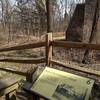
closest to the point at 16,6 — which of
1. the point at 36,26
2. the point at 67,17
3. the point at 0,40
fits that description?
the point at 36,26

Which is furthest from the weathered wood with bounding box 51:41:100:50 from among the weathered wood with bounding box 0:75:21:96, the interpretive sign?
the weathered wood with bounding box 0:75:21:96

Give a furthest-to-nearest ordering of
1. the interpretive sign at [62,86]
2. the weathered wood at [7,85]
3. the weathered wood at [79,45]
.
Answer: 1. the weathered wood at [79,45]
2. the weathered wood at [7,85]
3. the interpretive sign at [62,86]

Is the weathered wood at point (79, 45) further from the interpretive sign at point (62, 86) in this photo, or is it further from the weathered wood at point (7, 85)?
the weathered wood at point (7, 85)

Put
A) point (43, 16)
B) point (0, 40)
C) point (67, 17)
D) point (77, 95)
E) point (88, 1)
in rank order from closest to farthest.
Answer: point (77, 95) → point (88, 1) → point (0, 40) → point (43, 16) → point (67, 17)

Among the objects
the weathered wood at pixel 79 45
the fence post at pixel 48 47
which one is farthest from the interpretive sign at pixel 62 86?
the fence post at pixel 48 47

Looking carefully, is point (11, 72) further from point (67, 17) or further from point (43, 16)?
point (67, 17)

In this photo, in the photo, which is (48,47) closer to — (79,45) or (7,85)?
(79,45)

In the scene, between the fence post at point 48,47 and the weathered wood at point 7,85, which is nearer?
the weathered wood at point 7,85

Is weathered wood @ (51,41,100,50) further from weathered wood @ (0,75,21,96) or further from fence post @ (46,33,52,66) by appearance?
weathered wood @ (0,75,21,96)

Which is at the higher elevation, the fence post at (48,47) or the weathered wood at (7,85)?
the fence post at (48,47)

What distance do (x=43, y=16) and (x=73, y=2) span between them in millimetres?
5354

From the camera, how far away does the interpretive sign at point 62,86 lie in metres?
3.38

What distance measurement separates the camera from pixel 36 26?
960 inches

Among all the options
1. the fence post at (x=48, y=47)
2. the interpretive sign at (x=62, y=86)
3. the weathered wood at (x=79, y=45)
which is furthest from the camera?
the fence post at (x=48, y=47)
